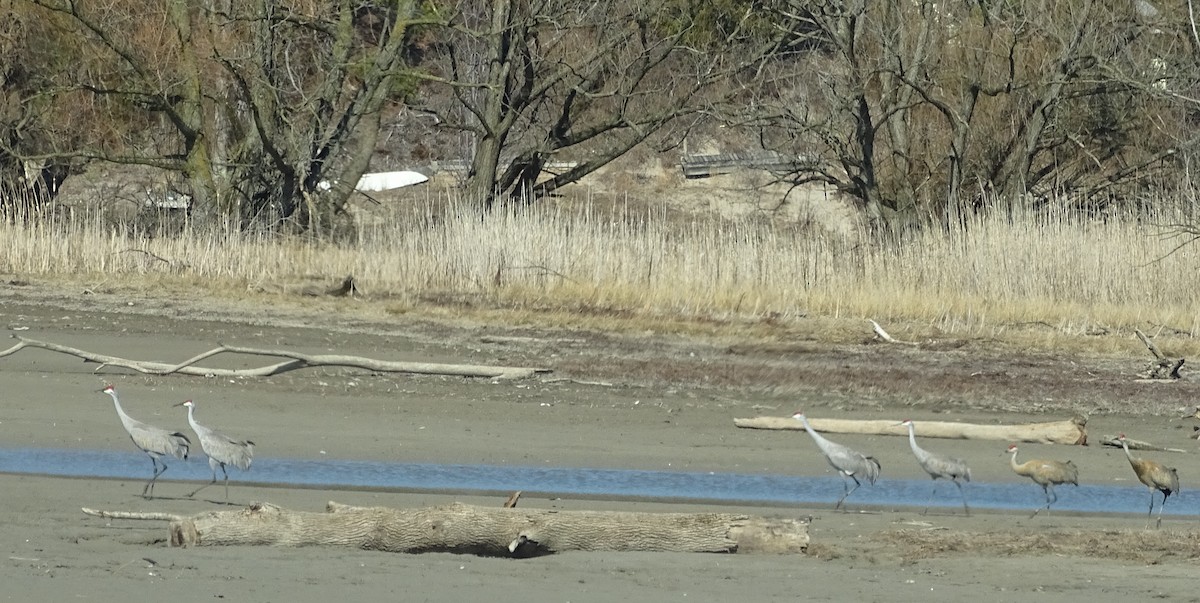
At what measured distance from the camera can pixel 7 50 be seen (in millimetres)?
21703

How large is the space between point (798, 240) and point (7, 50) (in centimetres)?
1160

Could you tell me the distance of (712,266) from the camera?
17.3 meters

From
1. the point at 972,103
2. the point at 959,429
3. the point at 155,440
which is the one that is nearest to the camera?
the point at 155,440

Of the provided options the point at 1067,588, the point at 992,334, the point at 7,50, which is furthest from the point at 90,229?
the point at 1067,588

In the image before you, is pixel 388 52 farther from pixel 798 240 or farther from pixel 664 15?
pixel 798 240

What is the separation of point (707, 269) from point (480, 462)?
8048 millimetres

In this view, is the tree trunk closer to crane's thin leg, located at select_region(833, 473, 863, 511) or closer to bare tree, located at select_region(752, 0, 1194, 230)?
crane's thin leg, located at select_region(833, 473, 863, 511)

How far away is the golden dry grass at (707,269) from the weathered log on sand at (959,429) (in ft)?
15.7

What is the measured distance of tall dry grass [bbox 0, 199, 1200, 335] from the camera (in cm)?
1644

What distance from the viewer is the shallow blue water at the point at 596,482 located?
8727 millimetres

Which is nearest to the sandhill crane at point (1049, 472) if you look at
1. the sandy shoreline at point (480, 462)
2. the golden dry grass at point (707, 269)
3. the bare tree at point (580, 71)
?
the sandy shoreline at point (480, 462)

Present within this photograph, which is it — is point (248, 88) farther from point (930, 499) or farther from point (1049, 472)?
point (1049, 472)

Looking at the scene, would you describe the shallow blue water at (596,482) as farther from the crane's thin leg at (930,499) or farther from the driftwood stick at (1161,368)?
the driftwood stick at (1161,368)

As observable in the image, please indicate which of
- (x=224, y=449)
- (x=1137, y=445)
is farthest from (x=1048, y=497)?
(x=224, y=449)
